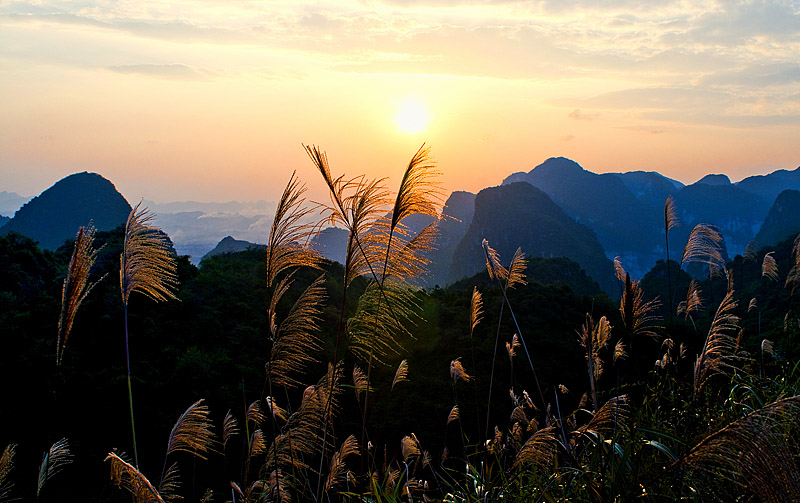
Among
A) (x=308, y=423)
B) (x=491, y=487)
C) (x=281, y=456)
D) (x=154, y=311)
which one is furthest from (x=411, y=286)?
(x=154, y=311)

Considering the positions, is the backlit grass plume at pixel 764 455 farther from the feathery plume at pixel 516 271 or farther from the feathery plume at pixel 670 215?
the feathery plume at pixel 670 215

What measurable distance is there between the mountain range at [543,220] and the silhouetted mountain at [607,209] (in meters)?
0.34

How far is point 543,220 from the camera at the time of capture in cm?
11406

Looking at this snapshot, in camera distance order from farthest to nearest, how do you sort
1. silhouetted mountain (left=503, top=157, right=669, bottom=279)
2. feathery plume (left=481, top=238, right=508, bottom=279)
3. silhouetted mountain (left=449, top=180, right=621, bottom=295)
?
silhouetted mountain (left=503, top=157, right=669, bottom=279) < silhouetted mountain (left=449, top=180, right=621, bottom=295) < feathery plume (left=481, top=238, right=508, bottom=279)

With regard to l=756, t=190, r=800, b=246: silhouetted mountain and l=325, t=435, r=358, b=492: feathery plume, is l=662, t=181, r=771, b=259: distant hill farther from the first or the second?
l=325, t=435, r=358, b=492: feathery plume

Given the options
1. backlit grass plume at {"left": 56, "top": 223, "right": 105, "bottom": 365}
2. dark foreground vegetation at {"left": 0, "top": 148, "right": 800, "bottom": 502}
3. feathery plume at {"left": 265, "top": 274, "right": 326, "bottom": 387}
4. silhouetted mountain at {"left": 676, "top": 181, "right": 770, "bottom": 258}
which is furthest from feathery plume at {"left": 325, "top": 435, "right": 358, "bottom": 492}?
silhouetted mountain at {"left": 676, "top": 181, "right": 770, "bottom": 258}

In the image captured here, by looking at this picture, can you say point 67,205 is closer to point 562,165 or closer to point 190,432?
point 190,432

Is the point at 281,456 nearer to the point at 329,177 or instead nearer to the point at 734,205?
the point at 329,177

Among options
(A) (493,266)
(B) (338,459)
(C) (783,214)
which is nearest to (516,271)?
(A) (493,266)

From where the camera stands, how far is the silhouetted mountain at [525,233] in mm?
106688

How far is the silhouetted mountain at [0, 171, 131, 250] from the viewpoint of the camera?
83.3 m

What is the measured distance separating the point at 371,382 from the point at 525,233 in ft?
335

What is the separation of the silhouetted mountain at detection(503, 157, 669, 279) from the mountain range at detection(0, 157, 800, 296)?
339mm

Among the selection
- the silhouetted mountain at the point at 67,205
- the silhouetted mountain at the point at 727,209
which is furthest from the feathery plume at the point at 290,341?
the silhouetted mountain at the point at 727,209
